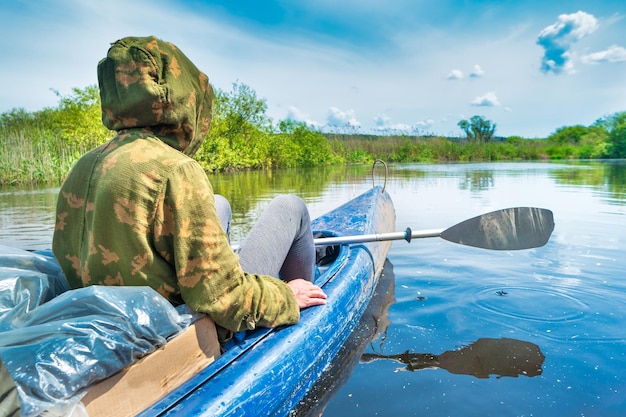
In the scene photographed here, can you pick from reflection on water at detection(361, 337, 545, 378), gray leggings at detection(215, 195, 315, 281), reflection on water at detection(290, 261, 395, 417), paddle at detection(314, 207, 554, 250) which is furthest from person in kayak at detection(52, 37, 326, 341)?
paddle at detection(314, 207, 554, 250)

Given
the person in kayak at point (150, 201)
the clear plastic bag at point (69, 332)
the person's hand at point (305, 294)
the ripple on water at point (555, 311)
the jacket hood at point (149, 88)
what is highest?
the jacket hood at point (149, 88)

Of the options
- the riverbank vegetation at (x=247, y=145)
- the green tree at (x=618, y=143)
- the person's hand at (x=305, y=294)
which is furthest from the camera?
the green tree at (x=618, y=143)

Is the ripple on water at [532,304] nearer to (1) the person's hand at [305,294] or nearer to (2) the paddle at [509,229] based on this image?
(2) the paddle at [509,229]

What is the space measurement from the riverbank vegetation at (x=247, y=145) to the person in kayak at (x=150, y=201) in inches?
579

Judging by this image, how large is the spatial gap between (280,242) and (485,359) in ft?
4.45

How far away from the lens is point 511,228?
3521mm

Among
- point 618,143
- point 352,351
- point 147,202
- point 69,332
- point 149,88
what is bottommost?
point 352,351

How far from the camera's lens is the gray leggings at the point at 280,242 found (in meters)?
1.84

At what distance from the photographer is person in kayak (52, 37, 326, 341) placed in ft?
3.83

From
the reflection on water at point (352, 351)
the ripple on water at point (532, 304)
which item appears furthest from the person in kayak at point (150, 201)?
the ripple on water at point (532, 304)

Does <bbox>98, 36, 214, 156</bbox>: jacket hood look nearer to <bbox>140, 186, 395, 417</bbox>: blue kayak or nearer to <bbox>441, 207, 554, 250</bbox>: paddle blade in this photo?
<bbox>140, 186, 395, 417</bbox>: blue kayak

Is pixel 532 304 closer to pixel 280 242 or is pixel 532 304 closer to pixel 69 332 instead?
pixel 280 242

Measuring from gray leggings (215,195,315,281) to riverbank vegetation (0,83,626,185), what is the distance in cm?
1425

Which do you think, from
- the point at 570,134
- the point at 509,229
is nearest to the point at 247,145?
the point at 509,229
